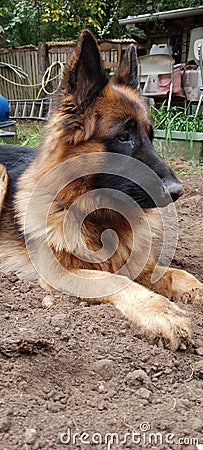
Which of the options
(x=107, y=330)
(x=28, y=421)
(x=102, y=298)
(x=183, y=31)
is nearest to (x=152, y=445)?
(x=28, y=421)

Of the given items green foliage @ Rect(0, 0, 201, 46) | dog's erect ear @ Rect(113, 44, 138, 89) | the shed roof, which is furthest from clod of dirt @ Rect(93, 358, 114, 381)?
green foliage @ Rect(0, 0, 201, 46)

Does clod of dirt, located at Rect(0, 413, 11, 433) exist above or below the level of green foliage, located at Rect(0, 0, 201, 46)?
below

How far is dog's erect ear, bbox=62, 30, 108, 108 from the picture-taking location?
2.78 m

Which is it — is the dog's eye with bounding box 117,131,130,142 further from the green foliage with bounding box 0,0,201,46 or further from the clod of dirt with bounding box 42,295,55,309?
the green foliage with bounding box 0,0,201,46

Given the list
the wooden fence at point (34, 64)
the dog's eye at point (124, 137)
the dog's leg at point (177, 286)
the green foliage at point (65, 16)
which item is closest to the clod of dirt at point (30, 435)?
the dog's leg at point (177, 286)

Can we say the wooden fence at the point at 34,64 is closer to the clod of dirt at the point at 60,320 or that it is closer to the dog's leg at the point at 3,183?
the dog's leg at the point at 3,183

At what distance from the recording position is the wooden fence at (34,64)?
14.5 meters

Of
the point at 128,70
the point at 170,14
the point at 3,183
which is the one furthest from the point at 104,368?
the point at 170,14

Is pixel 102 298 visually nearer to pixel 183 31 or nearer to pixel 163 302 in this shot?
pixel 163 302

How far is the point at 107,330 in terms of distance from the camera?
2322 mm

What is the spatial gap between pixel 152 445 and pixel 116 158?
68.9 inches

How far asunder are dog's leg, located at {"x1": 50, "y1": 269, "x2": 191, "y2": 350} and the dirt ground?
59 millimetres

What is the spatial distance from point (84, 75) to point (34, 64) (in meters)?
13.8

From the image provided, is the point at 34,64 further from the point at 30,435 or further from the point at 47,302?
the point at 30,435
